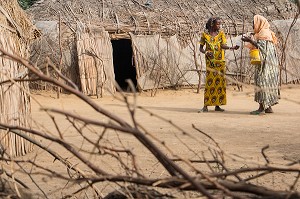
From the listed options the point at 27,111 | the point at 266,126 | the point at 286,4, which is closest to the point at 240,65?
the point at 286,4

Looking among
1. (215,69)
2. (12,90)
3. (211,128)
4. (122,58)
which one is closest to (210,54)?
(215,69)

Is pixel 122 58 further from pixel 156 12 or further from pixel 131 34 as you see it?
pixel 131 34

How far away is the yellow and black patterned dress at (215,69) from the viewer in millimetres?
9367

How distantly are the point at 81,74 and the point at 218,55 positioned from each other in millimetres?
4870

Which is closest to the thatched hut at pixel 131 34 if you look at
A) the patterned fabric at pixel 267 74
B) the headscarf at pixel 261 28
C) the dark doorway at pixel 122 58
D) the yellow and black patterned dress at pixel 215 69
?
the dark doorway at pixel 122 58

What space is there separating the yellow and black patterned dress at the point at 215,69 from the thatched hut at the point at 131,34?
3.83 metres

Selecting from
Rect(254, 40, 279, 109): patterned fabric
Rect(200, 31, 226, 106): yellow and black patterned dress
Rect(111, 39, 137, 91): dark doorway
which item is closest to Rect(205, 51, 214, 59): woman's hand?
Rect(200, 31, 226, 106): yellow and black patterned dress

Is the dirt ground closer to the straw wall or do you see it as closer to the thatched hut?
the straw wall

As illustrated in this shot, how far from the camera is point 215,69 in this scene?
368 inches

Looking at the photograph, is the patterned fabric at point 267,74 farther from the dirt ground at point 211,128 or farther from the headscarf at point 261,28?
A: the dirt ground at point 211,128

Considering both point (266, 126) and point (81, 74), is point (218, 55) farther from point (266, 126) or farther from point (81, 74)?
point (81, 74)

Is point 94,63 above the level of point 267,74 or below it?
above

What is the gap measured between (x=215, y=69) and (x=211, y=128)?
4.94 feet

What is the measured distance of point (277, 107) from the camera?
1072cm
